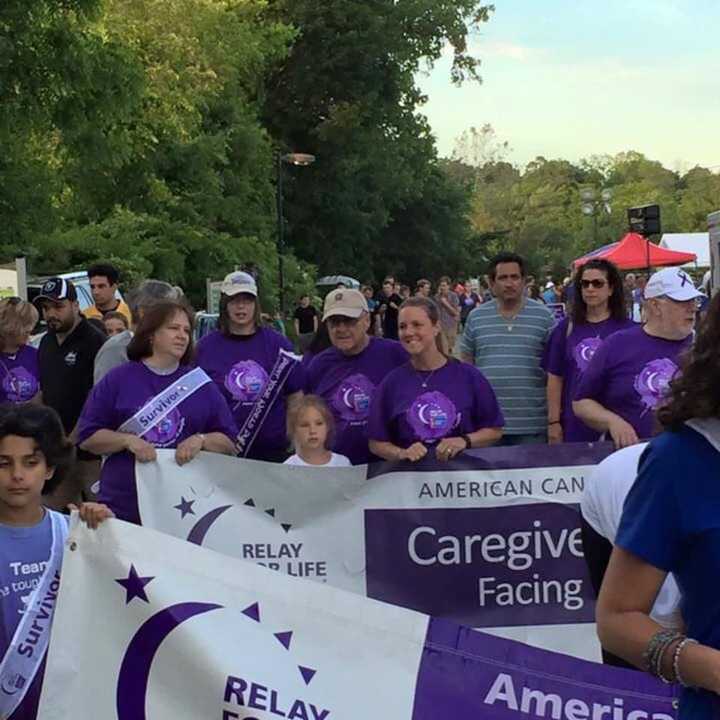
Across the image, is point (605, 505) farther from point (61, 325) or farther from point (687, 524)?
point (61, 325)

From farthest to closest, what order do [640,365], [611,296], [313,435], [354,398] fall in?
1. [611,296]
2. [354,398]
3. [313,435]
4. [640,365]

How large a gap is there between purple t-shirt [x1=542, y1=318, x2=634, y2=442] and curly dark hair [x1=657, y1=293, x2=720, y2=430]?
4.46 m

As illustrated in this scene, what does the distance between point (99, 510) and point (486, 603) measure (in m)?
2.24

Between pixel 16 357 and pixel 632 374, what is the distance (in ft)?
13.0

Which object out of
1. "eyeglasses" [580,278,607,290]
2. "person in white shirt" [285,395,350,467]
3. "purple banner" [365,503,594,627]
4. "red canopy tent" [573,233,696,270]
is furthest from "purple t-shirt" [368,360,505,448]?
"red canopy tent" [573,233,696,270]

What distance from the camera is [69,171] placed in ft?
86.6

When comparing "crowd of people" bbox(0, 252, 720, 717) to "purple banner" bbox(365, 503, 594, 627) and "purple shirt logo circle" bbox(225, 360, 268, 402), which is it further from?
"purple banner" bbox(365, 503, 594, 627)

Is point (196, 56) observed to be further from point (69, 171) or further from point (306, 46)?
point (306, 46)

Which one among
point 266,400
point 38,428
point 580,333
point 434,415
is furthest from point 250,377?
point 38,428

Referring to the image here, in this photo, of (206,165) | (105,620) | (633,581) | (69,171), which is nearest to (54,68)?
(105,620)

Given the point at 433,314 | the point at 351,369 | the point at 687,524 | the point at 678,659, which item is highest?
the point at 433,314

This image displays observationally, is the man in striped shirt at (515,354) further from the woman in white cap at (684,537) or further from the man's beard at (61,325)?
the woman in white cap at (684,537)

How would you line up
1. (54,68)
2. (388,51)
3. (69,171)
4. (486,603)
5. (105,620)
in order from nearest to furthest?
(105,620)
(486,603)
(54,68)
(69,171)
(388,51)

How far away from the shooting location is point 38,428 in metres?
3.88
